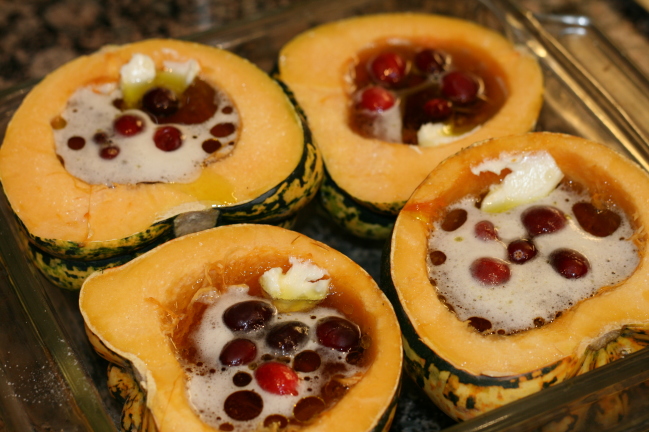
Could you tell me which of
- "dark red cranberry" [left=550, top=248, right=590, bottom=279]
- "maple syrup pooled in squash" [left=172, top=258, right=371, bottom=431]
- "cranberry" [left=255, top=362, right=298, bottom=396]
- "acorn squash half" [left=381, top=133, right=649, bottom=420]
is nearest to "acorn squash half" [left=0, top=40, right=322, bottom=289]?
"maple syrup pooled in squash" [left=172, top=258, right=371, bottom=431]

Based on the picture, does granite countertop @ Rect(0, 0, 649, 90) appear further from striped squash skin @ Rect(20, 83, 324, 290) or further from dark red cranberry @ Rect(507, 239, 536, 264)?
dark red cranberry @ Rect(507, 239, 536, 264)

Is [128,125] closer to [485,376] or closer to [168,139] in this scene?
[168,139]

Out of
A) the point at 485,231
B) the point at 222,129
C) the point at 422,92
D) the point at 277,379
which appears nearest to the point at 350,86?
the point at 422,92

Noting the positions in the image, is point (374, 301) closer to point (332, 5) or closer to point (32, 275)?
point (32, 275)

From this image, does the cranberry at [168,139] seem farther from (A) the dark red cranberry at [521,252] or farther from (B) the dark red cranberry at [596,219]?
(B) the dark red cranberry at [596,219]

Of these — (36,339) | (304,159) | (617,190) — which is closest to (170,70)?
(304,159)
